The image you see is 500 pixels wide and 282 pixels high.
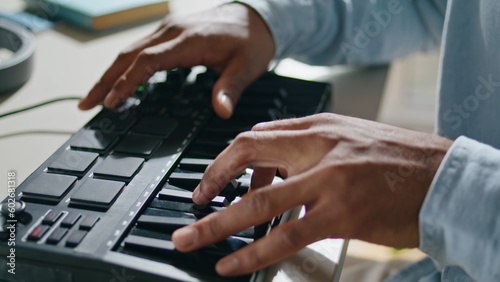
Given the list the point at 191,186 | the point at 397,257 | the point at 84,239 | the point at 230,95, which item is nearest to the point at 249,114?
Result: the point at 230,95

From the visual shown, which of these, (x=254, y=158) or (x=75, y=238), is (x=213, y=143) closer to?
(x=254, y=158)

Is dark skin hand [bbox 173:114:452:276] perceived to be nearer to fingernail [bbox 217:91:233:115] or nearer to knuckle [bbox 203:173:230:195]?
knuckle [bbox 203:173:230:195]

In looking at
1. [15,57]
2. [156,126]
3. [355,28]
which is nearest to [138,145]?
[156,126]

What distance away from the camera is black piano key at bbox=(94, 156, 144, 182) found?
1.66 feet

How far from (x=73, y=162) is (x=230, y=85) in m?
0.24

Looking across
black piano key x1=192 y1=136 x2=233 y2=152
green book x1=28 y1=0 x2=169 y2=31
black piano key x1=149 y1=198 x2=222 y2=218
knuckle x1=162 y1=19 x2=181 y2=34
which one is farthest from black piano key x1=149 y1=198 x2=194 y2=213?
green book x1=28 y1=0 x2=169 y2=31

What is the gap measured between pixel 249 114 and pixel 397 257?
0.56 m

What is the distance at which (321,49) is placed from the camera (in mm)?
853

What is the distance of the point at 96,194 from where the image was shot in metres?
0.47

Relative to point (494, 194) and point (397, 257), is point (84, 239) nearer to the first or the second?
point (494, 194)

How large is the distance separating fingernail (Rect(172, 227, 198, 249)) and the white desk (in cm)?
9

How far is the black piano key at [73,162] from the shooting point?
0.52 metres

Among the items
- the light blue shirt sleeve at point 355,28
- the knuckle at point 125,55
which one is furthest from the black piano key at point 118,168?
the light blue shirt sleeve at point 355,28

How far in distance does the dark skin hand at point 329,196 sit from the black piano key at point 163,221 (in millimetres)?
26
